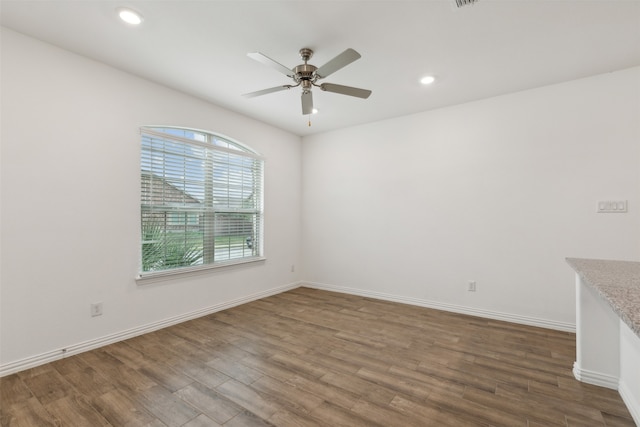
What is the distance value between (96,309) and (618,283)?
3.82m

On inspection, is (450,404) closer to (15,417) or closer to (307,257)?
(15,417)

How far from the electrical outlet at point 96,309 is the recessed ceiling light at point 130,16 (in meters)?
2.46

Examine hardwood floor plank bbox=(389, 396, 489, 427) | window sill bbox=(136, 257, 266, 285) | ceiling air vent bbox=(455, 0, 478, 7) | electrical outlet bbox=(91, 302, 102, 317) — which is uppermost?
ceiling air vent bbox=(455, 0, 478, 7)

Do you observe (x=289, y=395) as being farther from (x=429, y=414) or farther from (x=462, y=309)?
(x=462, y=309)

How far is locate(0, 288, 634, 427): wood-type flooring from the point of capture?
5.85 feet

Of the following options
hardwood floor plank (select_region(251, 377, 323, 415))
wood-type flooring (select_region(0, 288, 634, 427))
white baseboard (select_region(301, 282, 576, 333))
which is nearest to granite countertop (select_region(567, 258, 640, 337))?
wood-type flooring (select_region(0, 288, 634, 427))

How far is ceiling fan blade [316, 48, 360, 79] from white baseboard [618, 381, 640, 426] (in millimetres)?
2778

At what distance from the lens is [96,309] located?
8.96ft

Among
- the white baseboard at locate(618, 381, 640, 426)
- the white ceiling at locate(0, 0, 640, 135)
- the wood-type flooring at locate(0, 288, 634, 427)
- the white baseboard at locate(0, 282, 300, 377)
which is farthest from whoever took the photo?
the white baseboard at locate(0, 282, 300, 377)

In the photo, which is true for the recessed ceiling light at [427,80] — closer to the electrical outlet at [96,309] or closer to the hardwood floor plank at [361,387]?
the hardwood floor plank at [361,387]

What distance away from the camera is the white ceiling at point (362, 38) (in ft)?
6.73

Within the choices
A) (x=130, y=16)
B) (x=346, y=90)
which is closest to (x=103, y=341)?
(x=130, y=16)

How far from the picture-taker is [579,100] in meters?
3.09

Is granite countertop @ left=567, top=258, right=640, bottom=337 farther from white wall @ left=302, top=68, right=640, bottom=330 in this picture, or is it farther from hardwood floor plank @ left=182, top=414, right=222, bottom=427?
hardwood floor plank @ left=182, top=414, right=222, bottom=427
